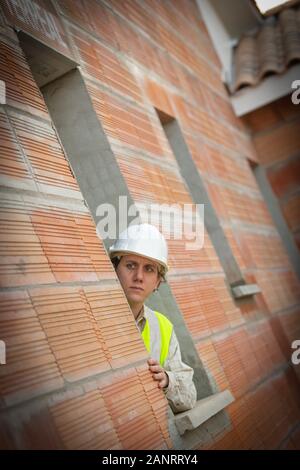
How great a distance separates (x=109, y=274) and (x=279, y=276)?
433cm

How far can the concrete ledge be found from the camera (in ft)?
15.7

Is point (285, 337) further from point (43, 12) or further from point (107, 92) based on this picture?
point (43, 12)

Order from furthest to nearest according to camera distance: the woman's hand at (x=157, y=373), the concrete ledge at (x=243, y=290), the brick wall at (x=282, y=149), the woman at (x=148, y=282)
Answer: the brick wall at (x=282, y=149)
the concrete ledge at (x=243, y=290)
the woman at (x=148, y=282)
the woman's hand at (x=157, y=373)

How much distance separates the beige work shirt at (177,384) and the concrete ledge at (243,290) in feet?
5.35

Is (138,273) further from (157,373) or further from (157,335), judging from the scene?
(157,373)

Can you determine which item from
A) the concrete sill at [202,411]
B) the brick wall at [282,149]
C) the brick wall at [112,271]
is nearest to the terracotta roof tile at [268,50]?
the brick wall at [282,149]

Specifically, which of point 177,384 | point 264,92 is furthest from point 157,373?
point 264,92

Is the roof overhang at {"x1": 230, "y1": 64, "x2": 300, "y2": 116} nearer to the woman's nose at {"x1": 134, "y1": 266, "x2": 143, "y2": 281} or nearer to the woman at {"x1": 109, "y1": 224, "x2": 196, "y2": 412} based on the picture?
the woman at {"x1": 109, "y1": 224, "x2": 196, "y2": 412}

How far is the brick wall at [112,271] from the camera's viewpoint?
205 centimetres

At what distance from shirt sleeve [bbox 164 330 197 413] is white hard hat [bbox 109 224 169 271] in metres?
0.58

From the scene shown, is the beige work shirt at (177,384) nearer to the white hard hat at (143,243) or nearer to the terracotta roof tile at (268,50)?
the white hard hat at (143,243)

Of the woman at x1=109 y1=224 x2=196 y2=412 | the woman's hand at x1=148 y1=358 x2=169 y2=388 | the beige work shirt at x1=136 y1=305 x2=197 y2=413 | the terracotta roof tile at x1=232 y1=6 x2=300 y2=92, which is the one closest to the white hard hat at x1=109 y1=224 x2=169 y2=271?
the woman at x1=109 y1=224 x2=196 y2=412

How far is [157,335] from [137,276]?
40 cm

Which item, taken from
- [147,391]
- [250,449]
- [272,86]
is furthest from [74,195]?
[272,86]
